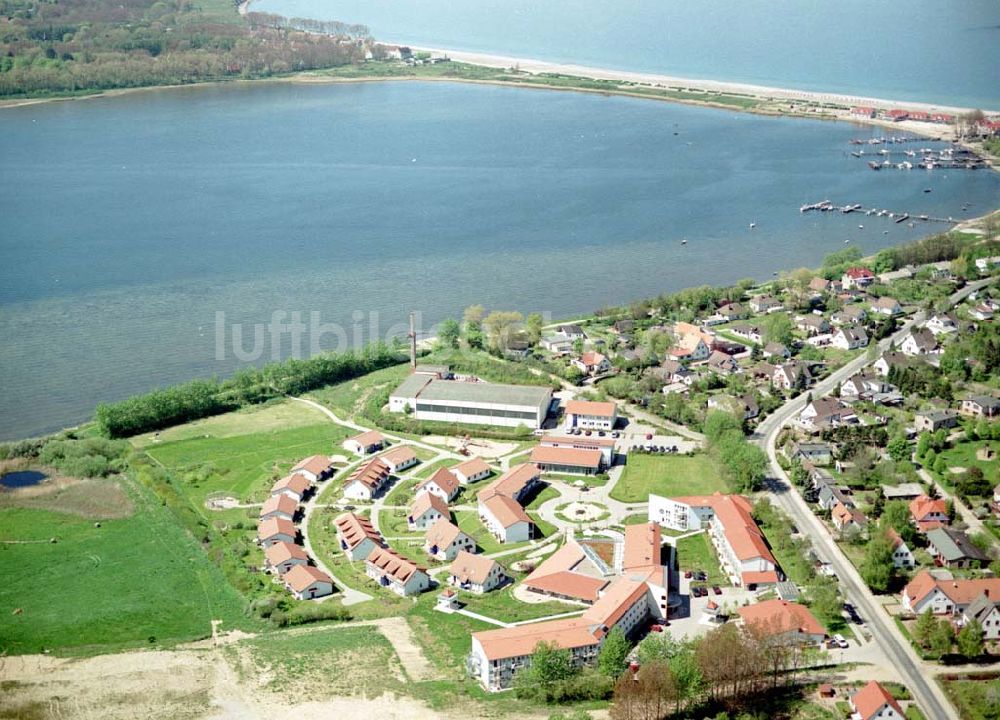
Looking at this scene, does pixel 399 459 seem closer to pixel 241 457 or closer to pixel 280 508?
pixel 280 508

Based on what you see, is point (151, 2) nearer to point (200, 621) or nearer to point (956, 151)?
point (956, 151)

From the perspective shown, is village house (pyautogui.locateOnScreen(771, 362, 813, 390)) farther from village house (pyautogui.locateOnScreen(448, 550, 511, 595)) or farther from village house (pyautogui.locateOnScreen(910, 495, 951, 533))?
village house (pyautogui.locateOnScreen(448, 550, 511, 595))

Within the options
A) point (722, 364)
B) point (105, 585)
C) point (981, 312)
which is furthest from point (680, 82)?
point (105, 585)

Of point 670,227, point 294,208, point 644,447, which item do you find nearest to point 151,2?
point 294,208

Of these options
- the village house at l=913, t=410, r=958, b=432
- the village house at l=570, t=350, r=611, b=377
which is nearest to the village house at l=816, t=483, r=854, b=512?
the village house at l=913, t=410, r=958, b=432

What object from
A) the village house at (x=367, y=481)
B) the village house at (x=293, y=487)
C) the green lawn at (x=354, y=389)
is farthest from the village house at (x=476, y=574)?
the green lawn at (x=354, y=389)

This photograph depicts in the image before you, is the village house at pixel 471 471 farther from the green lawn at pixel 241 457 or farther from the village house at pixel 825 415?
the village house at pixel 825 415
